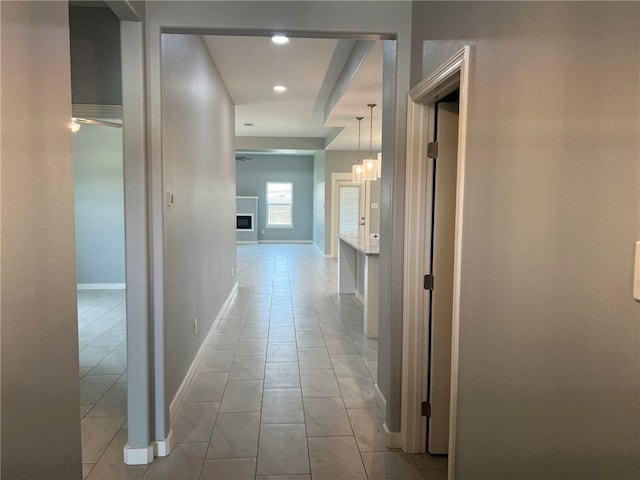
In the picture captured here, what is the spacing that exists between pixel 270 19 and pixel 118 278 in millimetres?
5681

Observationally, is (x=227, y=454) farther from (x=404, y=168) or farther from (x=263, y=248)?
(x=263, y=248)

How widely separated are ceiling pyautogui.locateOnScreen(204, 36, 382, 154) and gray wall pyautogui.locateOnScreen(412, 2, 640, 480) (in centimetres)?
230

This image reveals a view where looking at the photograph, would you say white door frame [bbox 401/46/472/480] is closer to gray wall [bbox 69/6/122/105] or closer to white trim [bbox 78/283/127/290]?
gray wall [bbox 69/6/122/105]

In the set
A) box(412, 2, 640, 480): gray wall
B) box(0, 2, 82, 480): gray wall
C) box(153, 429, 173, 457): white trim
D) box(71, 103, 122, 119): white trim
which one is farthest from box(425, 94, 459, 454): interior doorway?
box(71, 103, 122, 119): white trim

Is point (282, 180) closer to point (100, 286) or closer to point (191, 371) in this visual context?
point (100, 286)

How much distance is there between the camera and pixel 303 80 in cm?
516

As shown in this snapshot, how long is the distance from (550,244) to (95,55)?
9.85 feet

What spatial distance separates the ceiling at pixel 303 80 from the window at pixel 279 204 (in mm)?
5262

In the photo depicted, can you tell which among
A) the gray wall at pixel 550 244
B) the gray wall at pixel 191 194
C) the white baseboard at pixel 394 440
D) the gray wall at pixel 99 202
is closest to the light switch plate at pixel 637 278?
the gray wall at pixel 550 244

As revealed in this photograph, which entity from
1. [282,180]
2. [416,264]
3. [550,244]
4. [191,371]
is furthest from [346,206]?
[550,244]

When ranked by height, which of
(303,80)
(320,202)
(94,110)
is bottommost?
(320,202)

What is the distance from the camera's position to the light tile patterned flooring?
2.35m

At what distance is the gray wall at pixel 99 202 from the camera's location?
21.2 ft

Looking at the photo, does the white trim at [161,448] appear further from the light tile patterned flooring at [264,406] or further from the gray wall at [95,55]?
the gray wall at [95,55]
